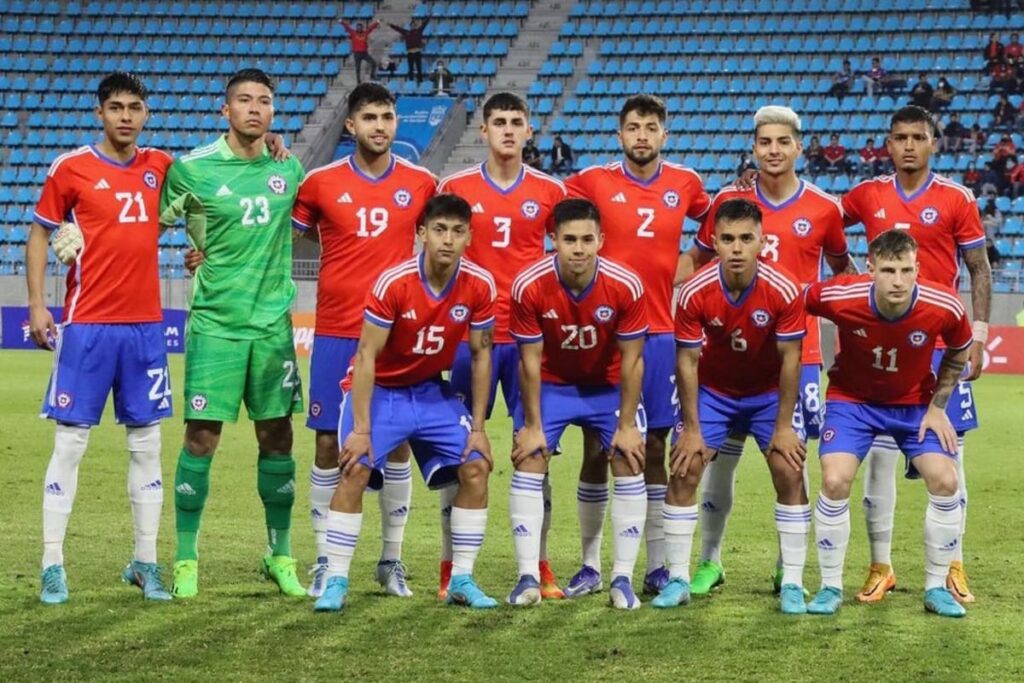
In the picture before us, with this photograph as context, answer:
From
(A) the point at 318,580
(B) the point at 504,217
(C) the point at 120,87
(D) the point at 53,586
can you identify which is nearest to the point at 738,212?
(B) the point at 504,217

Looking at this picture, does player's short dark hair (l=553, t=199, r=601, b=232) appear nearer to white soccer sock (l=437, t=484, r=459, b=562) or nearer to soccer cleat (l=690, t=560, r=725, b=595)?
white soccer sock (l=437, t=484, r=459, b=562)

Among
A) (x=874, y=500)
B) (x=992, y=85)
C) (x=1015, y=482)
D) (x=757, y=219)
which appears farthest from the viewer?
(x=992, y=85)

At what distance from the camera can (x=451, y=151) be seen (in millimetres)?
32844

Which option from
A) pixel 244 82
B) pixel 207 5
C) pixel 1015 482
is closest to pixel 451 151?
pixel 207 5

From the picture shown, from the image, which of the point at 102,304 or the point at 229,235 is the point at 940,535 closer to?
the point at 229,235

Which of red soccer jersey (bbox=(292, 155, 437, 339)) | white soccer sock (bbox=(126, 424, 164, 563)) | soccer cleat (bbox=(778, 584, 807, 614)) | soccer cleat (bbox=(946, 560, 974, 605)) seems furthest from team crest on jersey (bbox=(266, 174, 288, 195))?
soccer cleat (bbox=(946, 560, 974, 605))

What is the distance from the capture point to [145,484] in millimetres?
7211

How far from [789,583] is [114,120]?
3699 mm

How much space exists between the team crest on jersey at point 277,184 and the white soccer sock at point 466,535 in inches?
68.2

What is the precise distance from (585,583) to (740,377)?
1226 mm

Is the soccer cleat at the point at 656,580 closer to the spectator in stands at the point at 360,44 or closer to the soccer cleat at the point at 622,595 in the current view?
the soccer cleat at the point at 622,595

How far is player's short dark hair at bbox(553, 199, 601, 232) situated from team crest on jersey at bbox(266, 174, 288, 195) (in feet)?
4.56

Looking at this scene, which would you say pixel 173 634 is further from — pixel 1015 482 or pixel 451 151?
pixel 451 151

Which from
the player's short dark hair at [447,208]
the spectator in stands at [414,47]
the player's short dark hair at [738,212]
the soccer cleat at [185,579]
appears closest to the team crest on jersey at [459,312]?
the player's short dark hair at [447,208]
